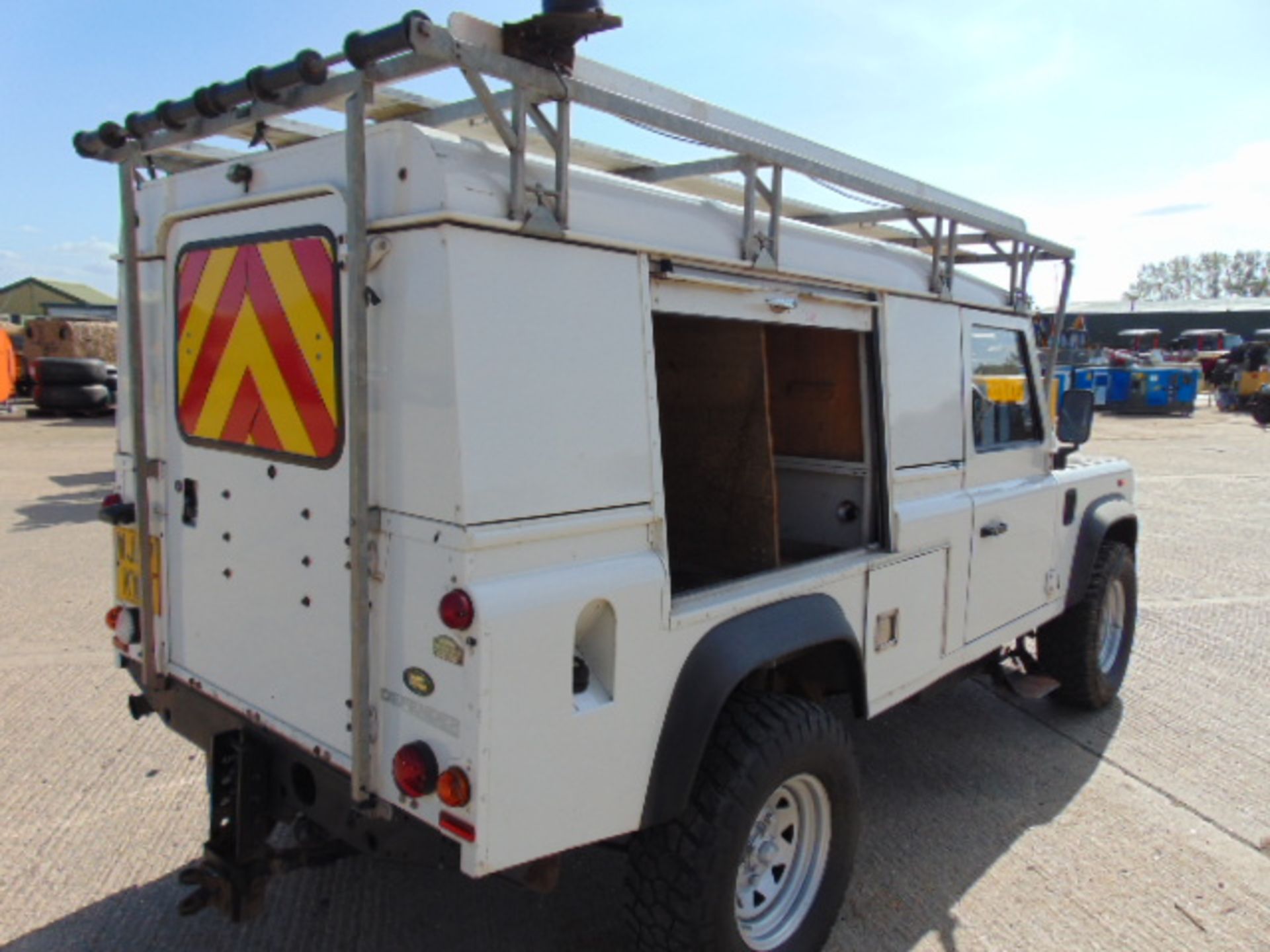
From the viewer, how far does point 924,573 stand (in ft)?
11.4

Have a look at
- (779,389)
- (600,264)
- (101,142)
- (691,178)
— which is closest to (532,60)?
(600,264)

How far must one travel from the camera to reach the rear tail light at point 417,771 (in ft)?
7.04

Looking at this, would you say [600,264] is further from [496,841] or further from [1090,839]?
[1090,839]

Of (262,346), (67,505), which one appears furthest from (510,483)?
(67,505)

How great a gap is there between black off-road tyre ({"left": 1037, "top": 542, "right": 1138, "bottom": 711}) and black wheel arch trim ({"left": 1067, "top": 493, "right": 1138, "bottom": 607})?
0.25 ft

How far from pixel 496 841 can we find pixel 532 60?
1763 mm

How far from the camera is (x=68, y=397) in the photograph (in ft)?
60.4

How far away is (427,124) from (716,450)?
5.26 ft

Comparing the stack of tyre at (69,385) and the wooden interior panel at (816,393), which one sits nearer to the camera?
the wooden interior panel at (816,393)

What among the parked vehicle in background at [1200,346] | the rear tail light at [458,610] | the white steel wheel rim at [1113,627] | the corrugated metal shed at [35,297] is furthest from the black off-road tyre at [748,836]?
the corrugated metal shed at [35,297]

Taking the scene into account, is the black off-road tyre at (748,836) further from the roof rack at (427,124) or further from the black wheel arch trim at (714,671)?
the roof rack at (427,124)

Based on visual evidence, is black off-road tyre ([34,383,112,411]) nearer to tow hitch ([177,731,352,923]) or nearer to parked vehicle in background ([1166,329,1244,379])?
tow hitch ([177,731,352,923])

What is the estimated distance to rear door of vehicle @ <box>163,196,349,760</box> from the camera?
2.40 metres

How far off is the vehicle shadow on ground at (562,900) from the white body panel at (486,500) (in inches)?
12.1
